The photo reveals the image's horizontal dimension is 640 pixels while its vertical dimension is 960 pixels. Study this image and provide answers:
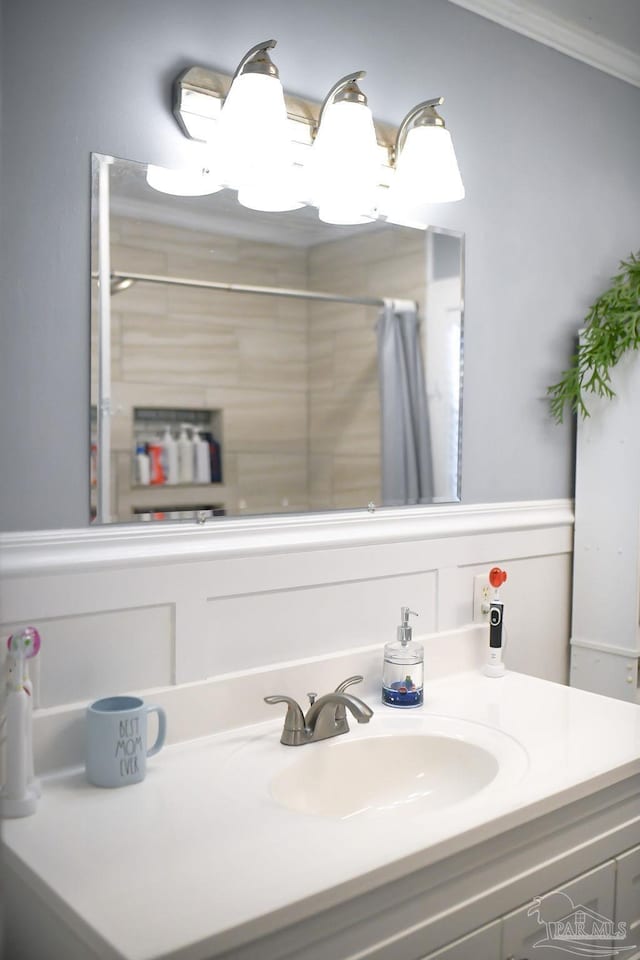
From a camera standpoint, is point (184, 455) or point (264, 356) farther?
point (264, 356)

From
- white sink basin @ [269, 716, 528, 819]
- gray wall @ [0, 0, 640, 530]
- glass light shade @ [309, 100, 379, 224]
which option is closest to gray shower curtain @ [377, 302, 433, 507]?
gray wall @ [0, 0, 640, 530]

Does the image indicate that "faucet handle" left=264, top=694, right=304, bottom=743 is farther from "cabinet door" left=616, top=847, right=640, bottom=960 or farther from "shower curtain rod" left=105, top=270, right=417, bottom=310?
"shower curtain rod" left=105, top=270, right=417, bottom=310

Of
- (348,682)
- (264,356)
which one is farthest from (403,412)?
(348,682)

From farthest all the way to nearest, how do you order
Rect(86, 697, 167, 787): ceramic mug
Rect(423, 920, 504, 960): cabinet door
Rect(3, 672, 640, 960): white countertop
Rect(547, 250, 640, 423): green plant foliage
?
Rect(547, 250, 640, 423): green plant foliage
Rect(86, 697, 167, 787): ceramic mug
Rect(423, 920, 504, 960): cabinet door
Rect(3, 672, 640, 960): white countertop

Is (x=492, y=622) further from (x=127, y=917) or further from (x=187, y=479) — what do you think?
(x=127, y=917)

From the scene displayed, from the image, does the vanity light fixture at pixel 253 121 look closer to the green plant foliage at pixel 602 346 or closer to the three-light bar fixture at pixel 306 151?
the three-light bar fixture at pixel 306 151

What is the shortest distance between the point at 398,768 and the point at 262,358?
2.67ft

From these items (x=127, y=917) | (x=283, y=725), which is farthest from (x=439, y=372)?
(x=127, y=917)

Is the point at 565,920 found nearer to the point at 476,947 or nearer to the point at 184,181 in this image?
the point at 476,947

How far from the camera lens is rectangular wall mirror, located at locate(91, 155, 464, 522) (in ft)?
4.66

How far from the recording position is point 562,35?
211 centimetres

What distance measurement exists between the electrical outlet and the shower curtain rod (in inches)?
26.0

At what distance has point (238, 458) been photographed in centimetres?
158

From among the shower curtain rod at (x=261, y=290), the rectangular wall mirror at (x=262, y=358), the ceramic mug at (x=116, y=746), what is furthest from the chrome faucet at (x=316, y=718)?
the shower curtain rod at (x=261, y=290)
